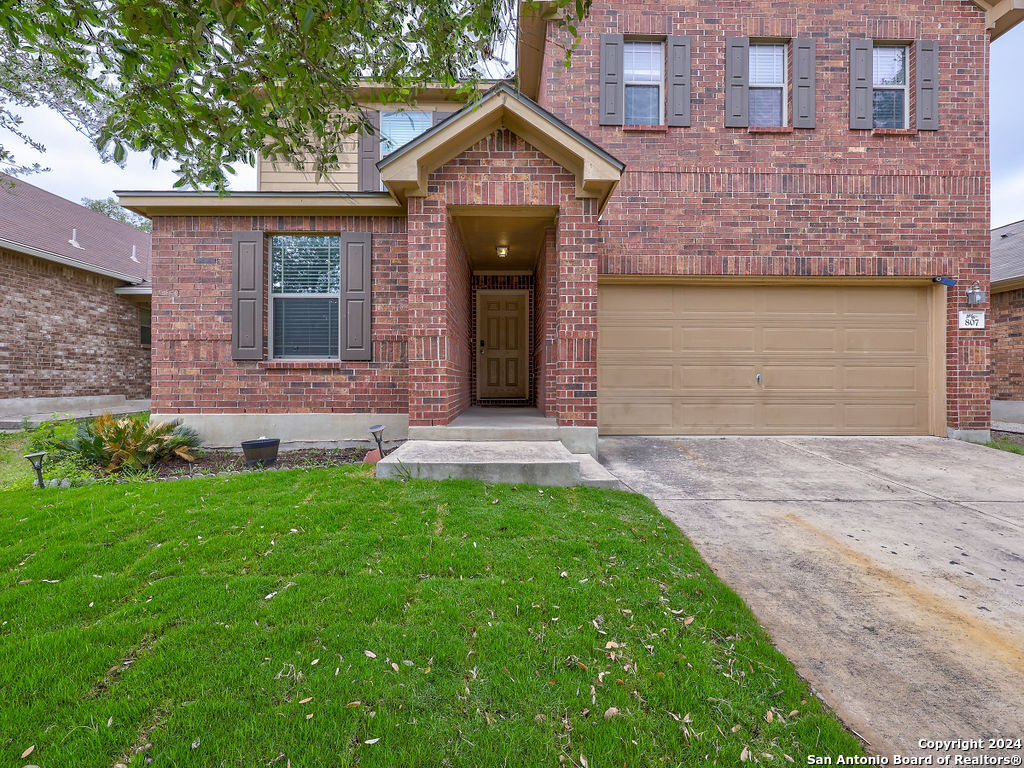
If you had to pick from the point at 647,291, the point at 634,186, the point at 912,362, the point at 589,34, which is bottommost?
the point at 912,362

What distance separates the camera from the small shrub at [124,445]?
5086 millimetres

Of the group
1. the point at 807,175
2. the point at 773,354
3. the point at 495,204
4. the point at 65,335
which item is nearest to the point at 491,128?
the point at 495,204

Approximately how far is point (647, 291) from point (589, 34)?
4.13 m

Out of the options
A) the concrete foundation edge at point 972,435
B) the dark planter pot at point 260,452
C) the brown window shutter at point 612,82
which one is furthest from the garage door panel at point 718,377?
the dark planter pot at point 260,452

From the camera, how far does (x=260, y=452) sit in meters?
5.25

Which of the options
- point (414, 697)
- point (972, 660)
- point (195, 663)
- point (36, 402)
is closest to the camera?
point (414, 697)

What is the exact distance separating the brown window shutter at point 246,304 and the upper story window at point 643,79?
5998 millimetres

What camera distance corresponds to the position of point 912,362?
22.2 feet

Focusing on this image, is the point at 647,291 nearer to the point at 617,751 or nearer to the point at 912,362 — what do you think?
the point at 912,362

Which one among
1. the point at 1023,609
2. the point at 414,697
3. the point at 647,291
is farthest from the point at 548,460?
the point at 647,291

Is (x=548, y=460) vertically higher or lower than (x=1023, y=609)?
higher

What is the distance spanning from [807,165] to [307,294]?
7.88m

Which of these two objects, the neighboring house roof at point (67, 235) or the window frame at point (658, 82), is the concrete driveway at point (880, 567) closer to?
the window frame at point (658, 82)

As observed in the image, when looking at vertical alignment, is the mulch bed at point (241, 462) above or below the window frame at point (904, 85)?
below
